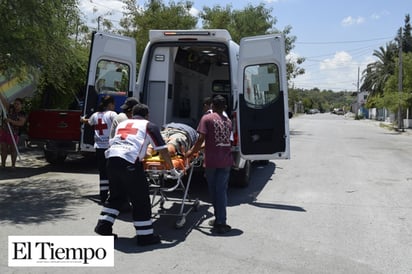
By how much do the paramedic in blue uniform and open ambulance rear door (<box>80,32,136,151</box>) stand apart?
11.1 ft

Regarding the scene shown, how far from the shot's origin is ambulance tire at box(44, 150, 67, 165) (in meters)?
12.2

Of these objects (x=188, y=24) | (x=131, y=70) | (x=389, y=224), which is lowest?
(x=389, y=224)

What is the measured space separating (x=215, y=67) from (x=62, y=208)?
675 centimetres

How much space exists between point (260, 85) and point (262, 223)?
2722 millimetres

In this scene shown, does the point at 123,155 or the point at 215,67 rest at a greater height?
the point at 215,67

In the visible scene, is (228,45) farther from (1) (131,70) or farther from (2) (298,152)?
(2) (298,152)

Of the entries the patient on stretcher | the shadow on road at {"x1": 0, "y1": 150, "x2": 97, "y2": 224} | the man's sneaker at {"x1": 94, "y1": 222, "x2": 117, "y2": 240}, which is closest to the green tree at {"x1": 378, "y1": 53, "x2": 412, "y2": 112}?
the shadow on road at {"x1": 0, "y1": 150, "x2": 97, "y2": 224}

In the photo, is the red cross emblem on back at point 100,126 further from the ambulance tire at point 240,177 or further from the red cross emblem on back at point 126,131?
the ambulance tire at point 240,177

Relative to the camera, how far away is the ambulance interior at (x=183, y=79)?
9336mm

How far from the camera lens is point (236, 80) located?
881cm

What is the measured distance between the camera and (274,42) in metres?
8.27

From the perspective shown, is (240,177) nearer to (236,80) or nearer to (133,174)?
(236,80)

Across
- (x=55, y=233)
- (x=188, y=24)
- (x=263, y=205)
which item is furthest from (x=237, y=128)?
(x=188, y=24)

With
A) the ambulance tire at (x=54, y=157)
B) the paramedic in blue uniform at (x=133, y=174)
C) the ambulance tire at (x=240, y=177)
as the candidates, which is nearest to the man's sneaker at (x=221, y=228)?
the paramedic in blue uniform at (x=133, y=174)
